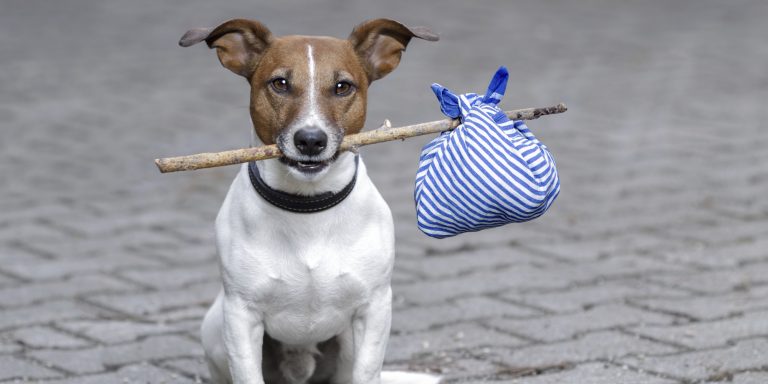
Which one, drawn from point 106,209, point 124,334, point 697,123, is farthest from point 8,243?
point 697,123

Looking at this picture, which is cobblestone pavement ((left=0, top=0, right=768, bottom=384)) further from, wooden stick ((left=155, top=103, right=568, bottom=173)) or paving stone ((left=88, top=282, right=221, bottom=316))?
wooden stick ((left=155, top=103, right=568, bottom=173))

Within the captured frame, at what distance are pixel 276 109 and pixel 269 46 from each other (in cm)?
28

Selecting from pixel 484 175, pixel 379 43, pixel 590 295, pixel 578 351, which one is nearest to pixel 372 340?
pixel 484 175

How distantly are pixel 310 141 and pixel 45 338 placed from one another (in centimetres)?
167

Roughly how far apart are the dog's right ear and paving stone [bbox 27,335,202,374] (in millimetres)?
1174

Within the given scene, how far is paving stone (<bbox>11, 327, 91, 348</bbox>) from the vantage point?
4309mm

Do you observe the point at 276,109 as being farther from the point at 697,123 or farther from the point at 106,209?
the point at 697,123

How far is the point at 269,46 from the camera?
3584 mm

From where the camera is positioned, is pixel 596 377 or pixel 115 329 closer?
pixel 596 377

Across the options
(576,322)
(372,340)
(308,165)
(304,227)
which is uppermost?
(308,165)

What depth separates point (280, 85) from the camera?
11.2ft

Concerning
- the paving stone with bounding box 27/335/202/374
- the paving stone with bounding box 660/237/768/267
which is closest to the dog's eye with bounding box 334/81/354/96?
the paving stone with bounding box 27/335/202/374

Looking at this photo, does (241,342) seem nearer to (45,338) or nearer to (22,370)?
(22,370)

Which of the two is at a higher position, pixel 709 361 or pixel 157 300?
pixel 709 361
